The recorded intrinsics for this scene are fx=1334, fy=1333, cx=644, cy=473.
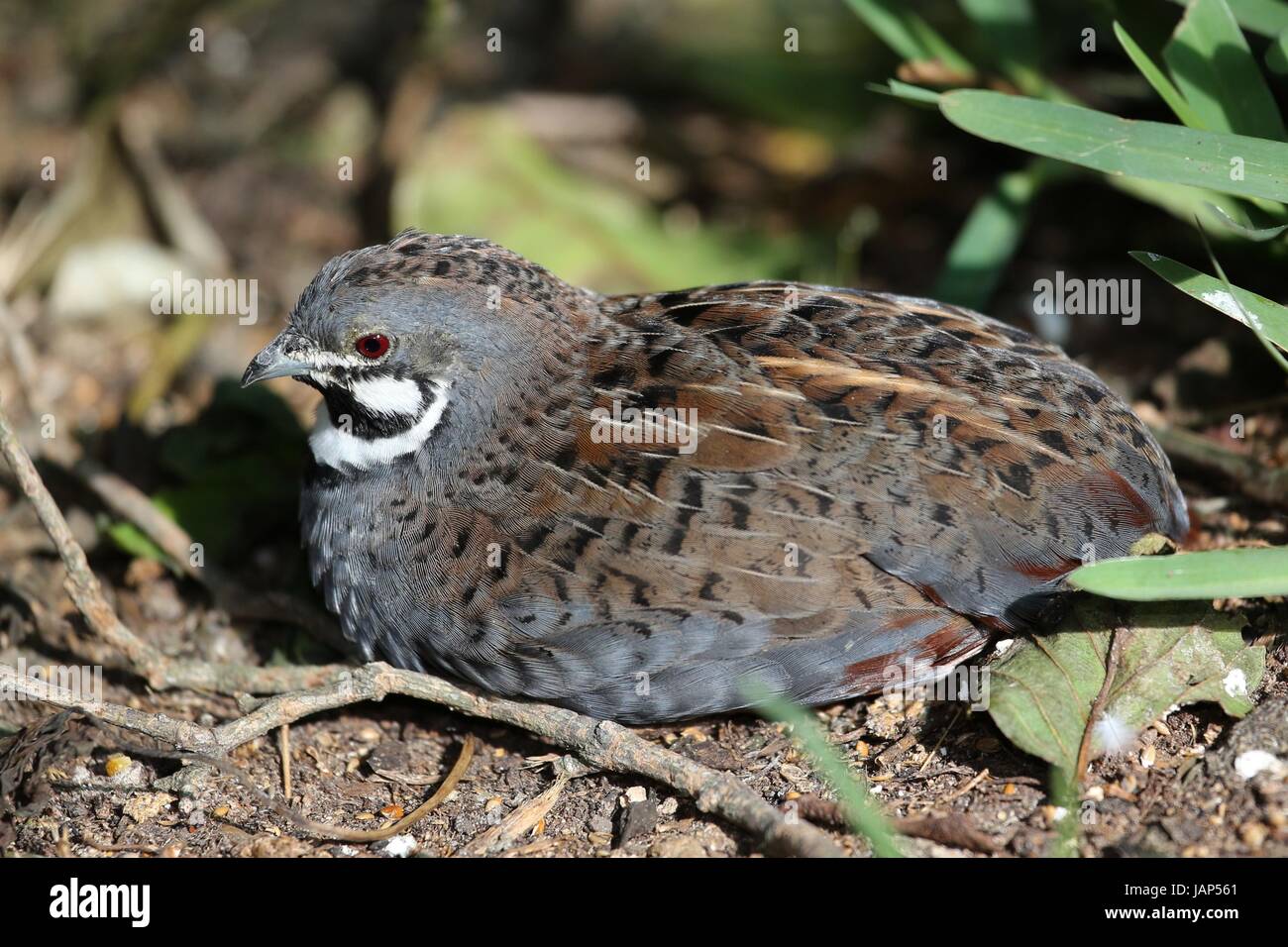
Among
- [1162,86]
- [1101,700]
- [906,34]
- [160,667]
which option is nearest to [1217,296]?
[1162,86]

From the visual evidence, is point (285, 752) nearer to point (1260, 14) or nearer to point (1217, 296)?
point (1217, 296)

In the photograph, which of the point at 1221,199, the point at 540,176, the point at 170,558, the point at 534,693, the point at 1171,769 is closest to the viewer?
the point at 1171,769

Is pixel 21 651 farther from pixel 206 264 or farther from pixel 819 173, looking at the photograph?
pixel 819 173

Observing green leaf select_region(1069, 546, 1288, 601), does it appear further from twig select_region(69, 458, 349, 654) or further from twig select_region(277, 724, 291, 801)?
twig select_region(69, 458, 349, 654)

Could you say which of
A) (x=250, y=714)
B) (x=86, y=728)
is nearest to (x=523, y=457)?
(x=250, y=714)

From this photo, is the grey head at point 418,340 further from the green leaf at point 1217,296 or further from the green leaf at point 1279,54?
the green leaf at point 1279,54
